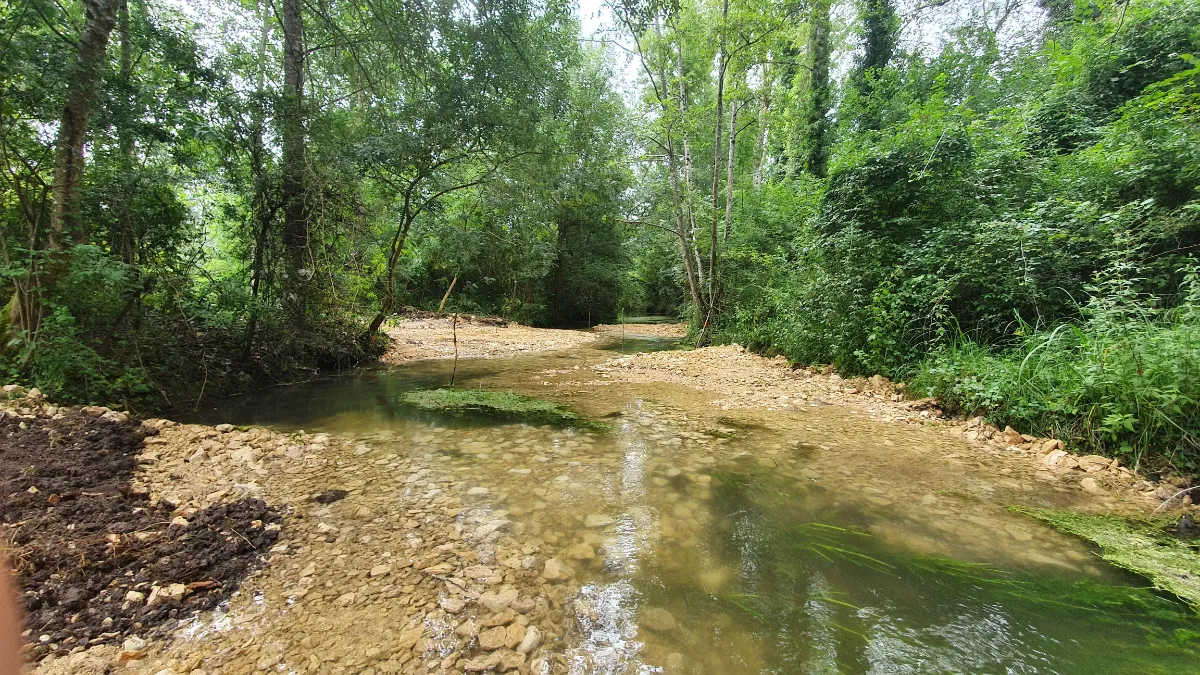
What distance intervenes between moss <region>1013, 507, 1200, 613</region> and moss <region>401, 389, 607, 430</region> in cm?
366

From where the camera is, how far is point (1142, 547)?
8.23ft

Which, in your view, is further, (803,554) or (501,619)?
(803,554)

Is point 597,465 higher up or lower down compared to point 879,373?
lower down

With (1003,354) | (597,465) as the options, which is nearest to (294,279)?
(597,465)

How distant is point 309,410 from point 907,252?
8406 mm

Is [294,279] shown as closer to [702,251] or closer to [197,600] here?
[197,600]

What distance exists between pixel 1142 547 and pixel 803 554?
195 centimetres

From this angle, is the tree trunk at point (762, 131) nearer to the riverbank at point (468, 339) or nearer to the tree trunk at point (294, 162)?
the riverbank at point (468, 339)

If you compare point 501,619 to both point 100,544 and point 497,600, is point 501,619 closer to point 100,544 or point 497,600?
point 497,600

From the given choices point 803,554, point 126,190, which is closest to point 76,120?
point 126,190

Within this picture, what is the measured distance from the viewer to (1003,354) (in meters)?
5.11

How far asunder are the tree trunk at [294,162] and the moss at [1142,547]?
8.43m

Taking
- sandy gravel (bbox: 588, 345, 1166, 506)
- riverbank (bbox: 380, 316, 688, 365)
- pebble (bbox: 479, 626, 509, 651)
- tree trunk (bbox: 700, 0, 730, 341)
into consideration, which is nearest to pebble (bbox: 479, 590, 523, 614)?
pebble (bbox: 479, 626, 509, 651)

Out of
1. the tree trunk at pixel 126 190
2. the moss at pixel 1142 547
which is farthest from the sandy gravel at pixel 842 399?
the tree trunk at pixel 126 190
